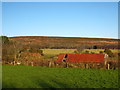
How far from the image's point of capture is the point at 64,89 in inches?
498

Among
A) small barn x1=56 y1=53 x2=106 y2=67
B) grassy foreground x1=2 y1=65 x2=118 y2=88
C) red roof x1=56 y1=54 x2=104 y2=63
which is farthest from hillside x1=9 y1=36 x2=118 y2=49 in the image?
grassy foreground x1=2 y1=65 x2=118 y2=88

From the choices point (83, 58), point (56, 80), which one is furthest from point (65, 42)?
point (56, 80)

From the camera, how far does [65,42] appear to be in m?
54.4

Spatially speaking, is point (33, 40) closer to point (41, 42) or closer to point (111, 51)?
point (41, 42)

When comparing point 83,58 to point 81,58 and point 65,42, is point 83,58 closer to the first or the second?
point 81,58

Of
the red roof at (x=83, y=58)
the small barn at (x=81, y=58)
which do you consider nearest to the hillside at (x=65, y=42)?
the small barn at (x=81, y=58)

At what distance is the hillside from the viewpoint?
171 feet

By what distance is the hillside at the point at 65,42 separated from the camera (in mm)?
52153

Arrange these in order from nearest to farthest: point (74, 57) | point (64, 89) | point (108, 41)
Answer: point (64, 89)
point (74, 57)
point (108, 41)

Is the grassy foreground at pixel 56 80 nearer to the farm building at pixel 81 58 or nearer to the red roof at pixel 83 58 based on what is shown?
the farm building at pixel 81 58


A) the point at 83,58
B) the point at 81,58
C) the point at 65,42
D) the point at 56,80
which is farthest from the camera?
the point at 65,42

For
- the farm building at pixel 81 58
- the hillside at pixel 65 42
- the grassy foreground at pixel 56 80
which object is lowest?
the farm building at pixel 81 58

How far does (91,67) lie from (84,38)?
1203 inches

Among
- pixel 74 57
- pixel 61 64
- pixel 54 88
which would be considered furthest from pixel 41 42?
pixel 54 88
